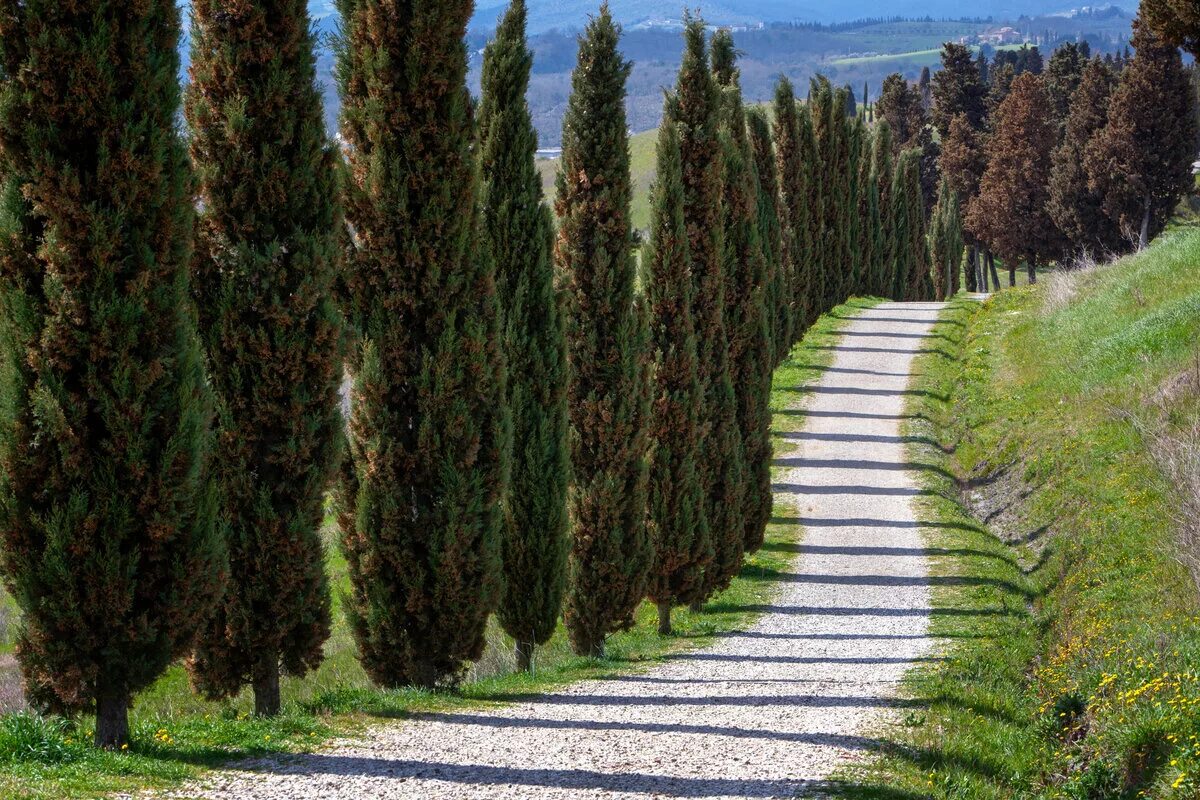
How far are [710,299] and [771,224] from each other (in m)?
16.6

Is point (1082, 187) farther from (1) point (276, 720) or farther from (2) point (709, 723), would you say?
(1) point (276, 720)

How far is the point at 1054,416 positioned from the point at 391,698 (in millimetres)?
17952

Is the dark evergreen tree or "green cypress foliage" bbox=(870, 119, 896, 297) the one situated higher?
the dark evergreen tree

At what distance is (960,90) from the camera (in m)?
80.8

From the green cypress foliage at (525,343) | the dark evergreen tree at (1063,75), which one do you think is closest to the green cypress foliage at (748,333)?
the green cypress foliage at (525,343)

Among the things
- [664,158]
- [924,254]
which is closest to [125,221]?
[664,158]

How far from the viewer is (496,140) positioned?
14555mm

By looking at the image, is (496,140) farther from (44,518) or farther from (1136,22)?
(1136,22)

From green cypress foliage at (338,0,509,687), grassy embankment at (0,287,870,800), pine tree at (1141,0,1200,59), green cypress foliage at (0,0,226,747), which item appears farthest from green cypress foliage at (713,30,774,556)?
green cypress foliage at (0,0,226,747)

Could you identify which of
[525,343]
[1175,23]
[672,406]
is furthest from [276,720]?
[1175,23]

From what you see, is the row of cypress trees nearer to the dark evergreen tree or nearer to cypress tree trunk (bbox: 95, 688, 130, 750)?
cypress tree trunk (bbox: 95, 688, 130, 750)

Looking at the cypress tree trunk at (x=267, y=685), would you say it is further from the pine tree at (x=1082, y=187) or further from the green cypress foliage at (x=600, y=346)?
the pine tree at (x=1082, y=187)

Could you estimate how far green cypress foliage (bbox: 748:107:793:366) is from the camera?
1377 inches

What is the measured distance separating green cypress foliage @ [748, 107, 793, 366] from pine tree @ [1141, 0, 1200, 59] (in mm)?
13037
